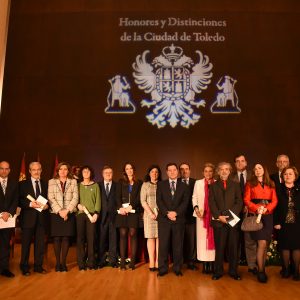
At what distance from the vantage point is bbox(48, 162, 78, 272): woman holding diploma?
4.61m

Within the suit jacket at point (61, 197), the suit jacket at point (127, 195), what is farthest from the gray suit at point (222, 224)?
the suit jacket at point (61, 197)

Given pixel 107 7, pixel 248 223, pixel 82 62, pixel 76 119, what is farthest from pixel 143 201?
pixel 107 7

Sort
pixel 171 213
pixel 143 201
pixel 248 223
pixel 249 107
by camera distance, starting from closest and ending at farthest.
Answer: pixel 248 223
pixel 171 213
pixel 143 201
pixel 249 107

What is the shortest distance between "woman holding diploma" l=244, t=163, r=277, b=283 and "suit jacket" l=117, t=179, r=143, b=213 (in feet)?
4.64

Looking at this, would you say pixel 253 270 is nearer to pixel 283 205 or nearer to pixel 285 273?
pixel 285 273

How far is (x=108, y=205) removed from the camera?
5.04 m

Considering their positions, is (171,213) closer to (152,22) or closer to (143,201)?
(143,201)

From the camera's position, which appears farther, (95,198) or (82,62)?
(82,62)

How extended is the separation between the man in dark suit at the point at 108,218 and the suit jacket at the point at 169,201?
759mm

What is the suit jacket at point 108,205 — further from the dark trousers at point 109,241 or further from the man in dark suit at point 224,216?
the man in dark suit at point 224,216

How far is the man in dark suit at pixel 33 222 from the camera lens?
179 inches

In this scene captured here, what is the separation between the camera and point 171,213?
4434mm

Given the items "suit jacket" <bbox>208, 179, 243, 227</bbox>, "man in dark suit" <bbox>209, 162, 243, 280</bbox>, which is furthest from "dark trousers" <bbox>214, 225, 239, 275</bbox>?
"suit jacket" <bbox>208, 179, 243, 227</bbox>

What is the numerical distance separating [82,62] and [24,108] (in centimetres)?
150
